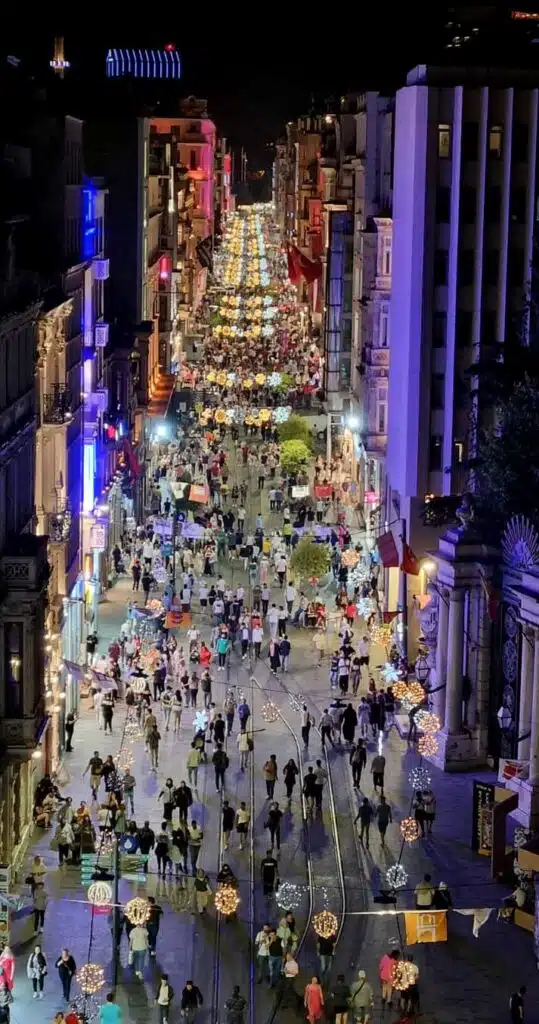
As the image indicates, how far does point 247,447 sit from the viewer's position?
109 m

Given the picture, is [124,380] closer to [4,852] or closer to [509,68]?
[509,68]

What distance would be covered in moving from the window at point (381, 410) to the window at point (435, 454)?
935cm

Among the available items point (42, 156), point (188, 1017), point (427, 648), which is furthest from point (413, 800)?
point (42, 156)

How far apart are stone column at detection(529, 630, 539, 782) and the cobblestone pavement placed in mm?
2099

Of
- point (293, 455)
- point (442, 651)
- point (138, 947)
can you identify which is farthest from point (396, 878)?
point (293, 455)

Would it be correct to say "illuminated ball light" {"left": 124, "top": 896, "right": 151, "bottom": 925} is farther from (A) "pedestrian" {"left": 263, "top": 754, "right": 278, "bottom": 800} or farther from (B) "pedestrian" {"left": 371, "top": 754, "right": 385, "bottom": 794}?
(B) "pedestrian" {"left": 371, "top": 754, "right": 385, "bottom": 794}

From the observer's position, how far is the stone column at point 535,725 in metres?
48.3

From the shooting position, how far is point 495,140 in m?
70.6

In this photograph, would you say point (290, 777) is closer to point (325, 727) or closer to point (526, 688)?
point (325, 727)

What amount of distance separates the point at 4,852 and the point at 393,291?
36.2m

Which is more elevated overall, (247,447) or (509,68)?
(509,68)

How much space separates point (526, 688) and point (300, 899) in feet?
33.0

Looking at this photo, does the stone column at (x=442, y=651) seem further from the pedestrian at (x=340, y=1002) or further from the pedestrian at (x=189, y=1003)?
the pedestrian at (x=189, y=1003)

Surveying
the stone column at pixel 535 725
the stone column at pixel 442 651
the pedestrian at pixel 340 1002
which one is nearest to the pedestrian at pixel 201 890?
the pedestrian at pixel 340 1002
